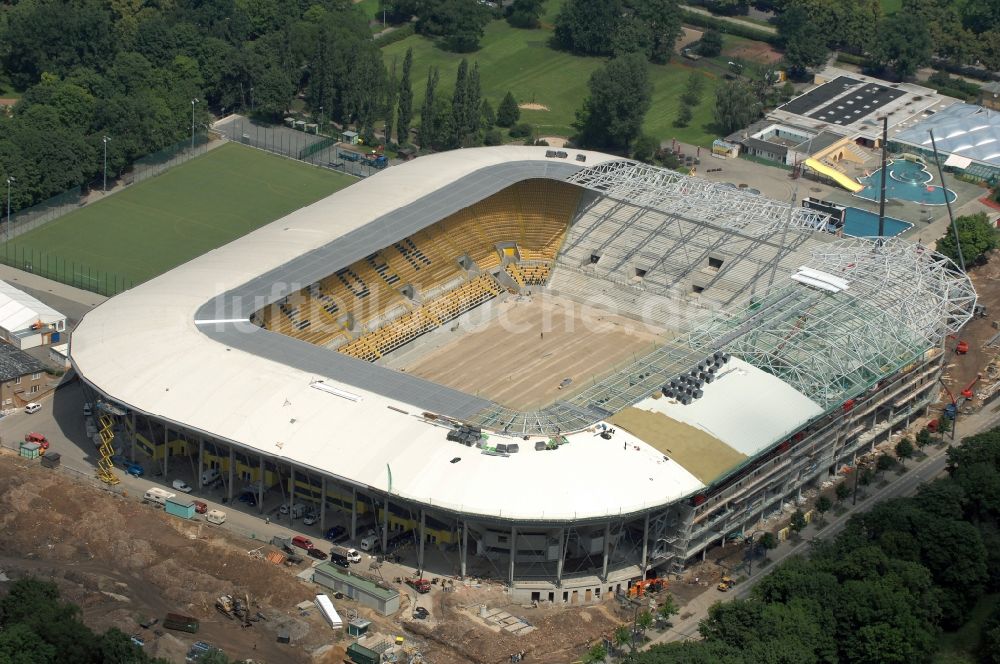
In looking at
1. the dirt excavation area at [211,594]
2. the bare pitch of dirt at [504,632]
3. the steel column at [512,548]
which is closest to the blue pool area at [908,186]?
the steel column at [512,548]

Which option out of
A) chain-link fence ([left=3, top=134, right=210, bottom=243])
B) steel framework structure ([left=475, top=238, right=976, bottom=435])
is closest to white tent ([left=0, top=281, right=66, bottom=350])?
chain-link fence ([left=3, top=134, right=210, bottom=243])

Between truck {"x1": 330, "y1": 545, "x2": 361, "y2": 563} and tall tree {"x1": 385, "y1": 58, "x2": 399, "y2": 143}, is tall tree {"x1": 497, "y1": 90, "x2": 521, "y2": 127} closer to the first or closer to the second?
tall tree {"x1": 385, "y1": 58, "x2": 399, "y2": 143}

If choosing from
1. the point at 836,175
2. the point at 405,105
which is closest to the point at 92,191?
the point at 405,105

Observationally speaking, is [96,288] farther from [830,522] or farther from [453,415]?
[830,522]

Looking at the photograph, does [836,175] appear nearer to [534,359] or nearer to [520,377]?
[534,359]

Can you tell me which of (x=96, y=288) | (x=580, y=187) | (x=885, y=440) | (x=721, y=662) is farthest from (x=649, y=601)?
(x=96, y=288)

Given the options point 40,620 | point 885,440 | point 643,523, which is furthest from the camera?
point 885,440
